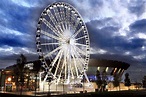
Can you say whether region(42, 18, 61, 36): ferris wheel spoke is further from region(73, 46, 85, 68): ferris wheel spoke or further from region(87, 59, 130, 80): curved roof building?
region(87, 59, 130, 80): curved roof building

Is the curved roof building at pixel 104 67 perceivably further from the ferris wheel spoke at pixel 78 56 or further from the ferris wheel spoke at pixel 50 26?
the ferris wheel spoke at pixel 50 26

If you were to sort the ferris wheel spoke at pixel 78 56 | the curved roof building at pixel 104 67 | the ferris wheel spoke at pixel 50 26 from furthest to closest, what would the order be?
1. the curved roof building at pixel 104 67
2. the ferris wheel spoke at pixel 78 56
3. the ferris wheel spoke at pixel 50 26

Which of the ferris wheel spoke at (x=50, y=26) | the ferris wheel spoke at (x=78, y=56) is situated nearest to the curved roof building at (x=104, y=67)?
the ferris wheel spoke at (x=78, y=56)

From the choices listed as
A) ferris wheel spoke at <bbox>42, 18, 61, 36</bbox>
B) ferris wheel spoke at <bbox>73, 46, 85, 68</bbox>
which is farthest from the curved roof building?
ferris wheel spoke at <bbox>42, 18, 61, 36</bbox>

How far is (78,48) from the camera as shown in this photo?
216ft

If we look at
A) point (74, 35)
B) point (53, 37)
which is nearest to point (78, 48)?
point (74, 35)

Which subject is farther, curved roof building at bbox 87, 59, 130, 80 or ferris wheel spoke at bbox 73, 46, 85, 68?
curved roof building at bbox 87, 59, 130, 80

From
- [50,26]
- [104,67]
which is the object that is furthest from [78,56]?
[104,67]

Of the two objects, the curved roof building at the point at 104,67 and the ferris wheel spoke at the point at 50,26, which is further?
the curved roof building at the point at 104,67

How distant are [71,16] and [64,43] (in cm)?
917

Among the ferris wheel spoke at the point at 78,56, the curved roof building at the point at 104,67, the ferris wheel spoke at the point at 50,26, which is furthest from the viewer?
the curved roof building at the point at 104,67

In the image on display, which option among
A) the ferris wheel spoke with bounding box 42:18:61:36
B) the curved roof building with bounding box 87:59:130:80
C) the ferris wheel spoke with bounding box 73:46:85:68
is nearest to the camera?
the ferris wheel spoke with bounding box 42:18:61:36

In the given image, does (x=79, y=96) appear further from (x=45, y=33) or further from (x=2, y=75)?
(x=2, y=75)

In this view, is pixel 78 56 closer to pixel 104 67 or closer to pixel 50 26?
pixel 50 26
